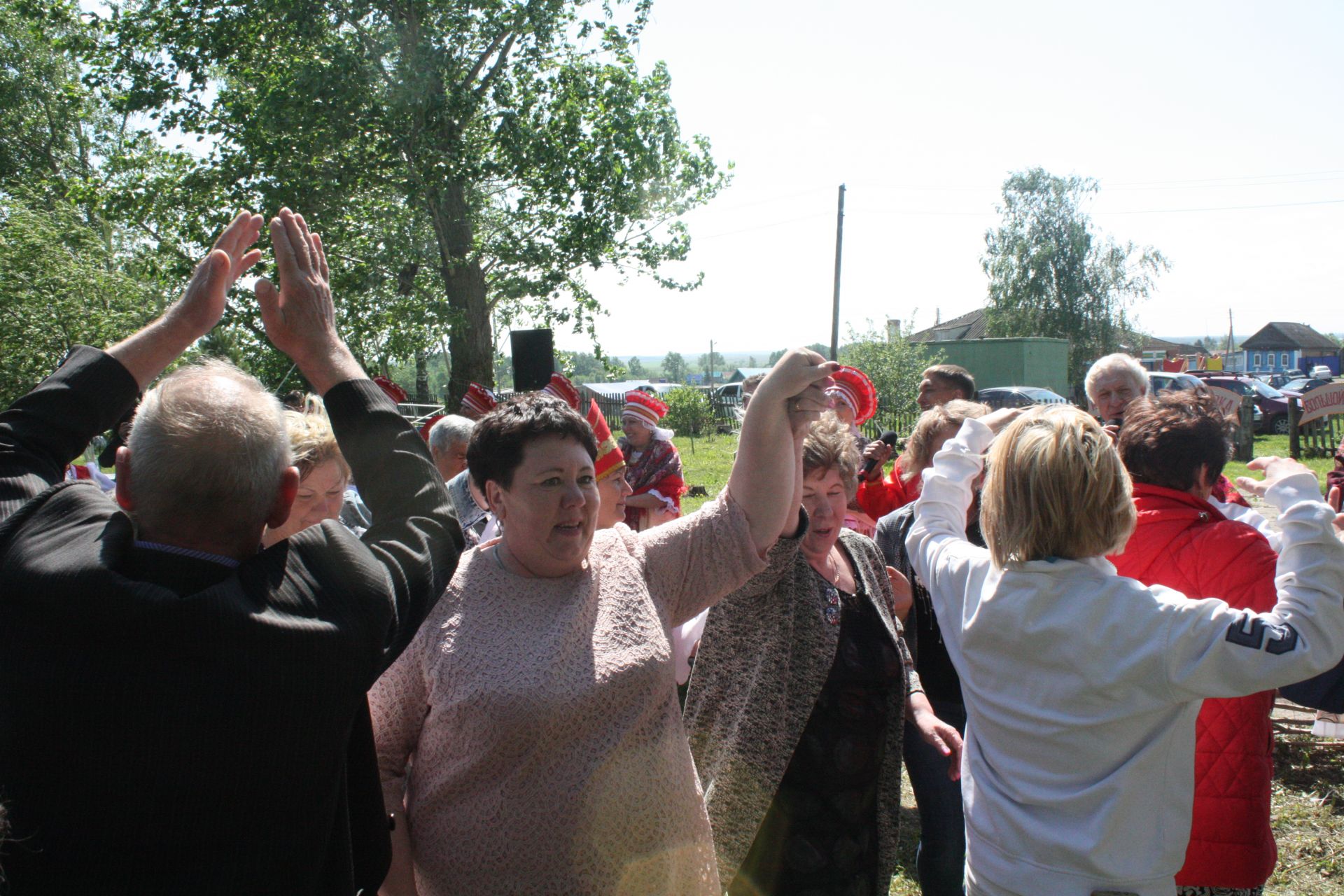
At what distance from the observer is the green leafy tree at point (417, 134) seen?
14.7 m

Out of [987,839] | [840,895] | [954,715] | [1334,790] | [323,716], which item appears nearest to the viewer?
[323,716]

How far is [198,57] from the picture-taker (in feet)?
50.3

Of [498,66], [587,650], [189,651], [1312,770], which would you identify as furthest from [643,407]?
[498,66]

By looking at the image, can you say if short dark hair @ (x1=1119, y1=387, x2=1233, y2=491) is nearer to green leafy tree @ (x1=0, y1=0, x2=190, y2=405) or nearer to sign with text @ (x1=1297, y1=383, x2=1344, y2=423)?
green leafy tree @ (x1=0, y1=0, x2=190, y2=405)

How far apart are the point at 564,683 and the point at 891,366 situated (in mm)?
23678

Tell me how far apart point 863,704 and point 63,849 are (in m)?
1.82

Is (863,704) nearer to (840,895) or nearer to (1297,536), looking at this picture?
(840,895)

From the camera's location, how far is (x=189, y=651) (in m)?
1.16

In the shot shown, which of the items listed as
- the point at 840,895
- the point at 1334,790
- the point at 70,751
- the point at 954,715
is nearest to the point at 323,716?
the point at 70,751

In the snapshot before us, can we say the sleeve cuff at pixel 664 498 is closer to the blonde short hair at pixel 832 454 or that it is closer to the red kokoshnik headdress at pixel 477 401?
the red kokoshnik headdress at pixel 477 401

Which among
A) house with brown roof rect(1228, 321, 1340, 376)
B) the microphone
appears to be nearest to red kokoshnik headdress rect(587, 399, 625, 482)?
the microphone

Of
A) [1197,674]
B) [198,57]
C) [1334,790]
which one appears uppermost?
[198,57]

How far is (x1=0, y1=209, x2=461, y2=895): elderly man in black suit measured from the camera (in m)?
1.15

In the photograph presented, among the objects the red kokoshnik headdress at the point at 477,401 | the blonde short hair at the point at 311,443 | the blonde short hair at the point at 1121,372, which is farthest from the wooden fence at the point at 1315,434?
the blonde short hair at the point at 311,443
